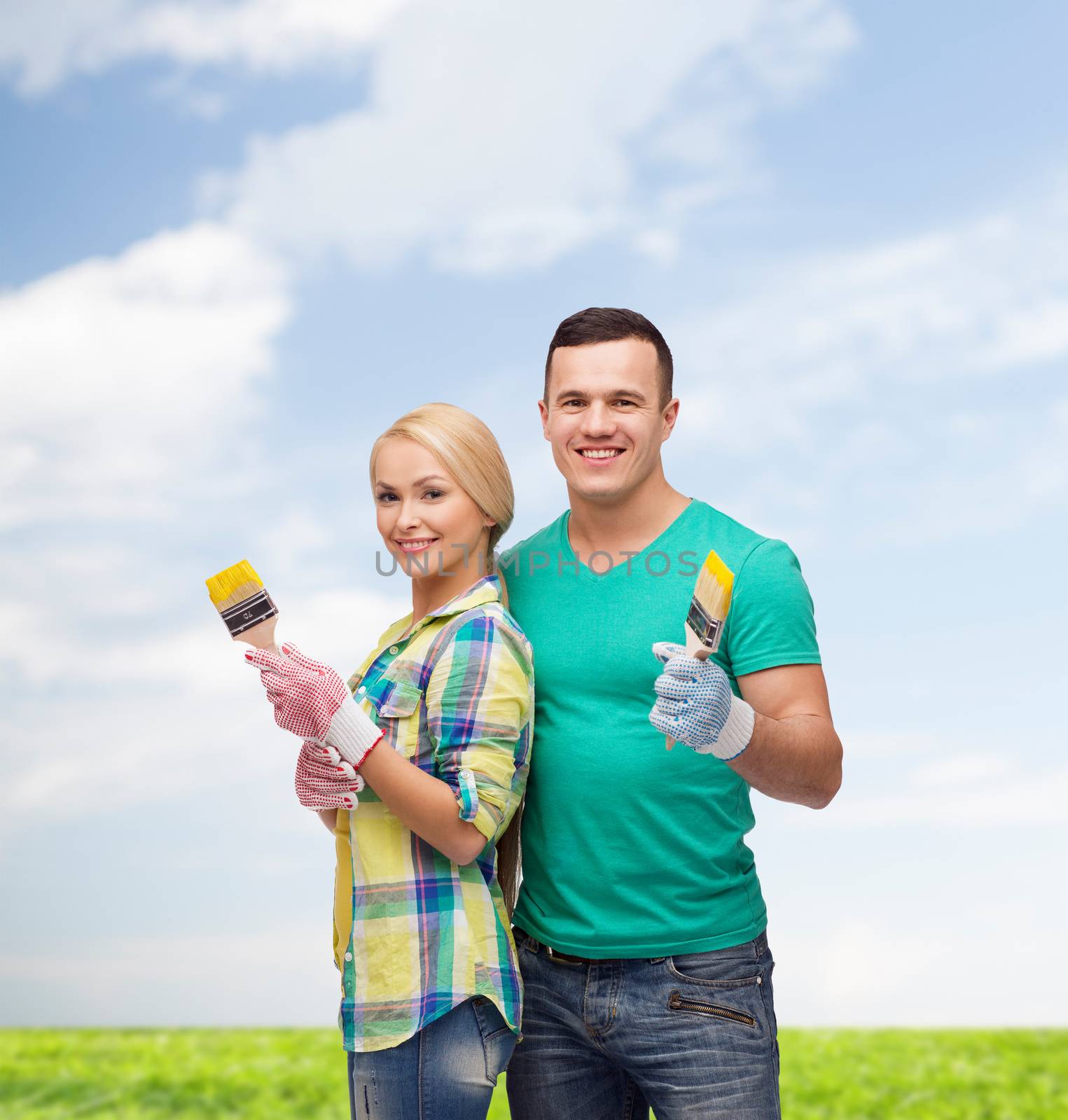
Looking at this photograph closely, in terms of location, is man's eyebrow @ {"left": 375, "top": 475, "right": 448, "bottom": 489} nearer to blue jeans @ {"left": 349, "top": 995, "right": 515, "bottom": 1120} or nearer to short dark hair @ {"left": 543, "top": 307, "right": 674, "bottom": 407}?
short dark hair @ {"left": 543, "top": 307, "right": 674, "bottom": 407}

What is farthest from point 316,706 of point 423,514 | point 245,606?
point 423,514

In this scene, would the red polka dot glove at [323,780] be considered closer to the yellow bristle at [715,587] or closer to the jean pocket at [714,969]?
the yellow bristle at [715,587]

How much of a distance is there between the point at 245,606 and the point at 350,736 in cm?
34

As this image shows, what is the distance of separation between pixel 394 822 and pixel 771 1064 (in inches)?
42.9

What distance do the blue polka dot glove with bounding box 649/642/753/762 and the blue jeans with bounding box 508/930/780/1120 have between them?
0.71 m

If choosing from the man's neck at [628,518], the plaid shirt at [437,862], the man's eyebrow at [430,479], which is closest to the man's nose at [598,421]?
the man's neck at [628,518]

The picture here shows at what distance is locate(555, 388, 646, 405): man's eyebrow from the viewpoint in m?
2.81

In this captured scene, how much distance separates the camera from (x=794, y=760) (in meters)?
2.49

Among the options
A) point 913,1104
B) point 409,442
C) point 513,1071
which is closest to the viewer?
point 409,442

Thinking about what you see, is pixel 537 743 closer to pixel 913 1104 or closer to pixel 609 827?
pixel 609 827

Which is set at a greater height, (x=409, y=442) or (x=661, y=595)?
(x=409, y=442)

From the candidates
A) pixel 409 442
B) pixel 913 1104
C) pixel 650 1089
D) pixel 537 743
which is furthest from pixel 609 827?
pixel 913 1104

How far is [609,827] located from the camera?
105 inches

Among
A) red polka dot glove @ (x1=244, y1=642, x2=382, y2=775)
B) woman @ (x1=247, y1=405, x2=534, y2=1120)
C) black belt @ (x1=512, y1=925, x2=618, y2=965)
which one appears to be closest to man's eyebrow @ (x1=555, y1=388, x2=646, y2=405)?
woman @ (x1=247, y1=405, x2=534, y2=1120)
